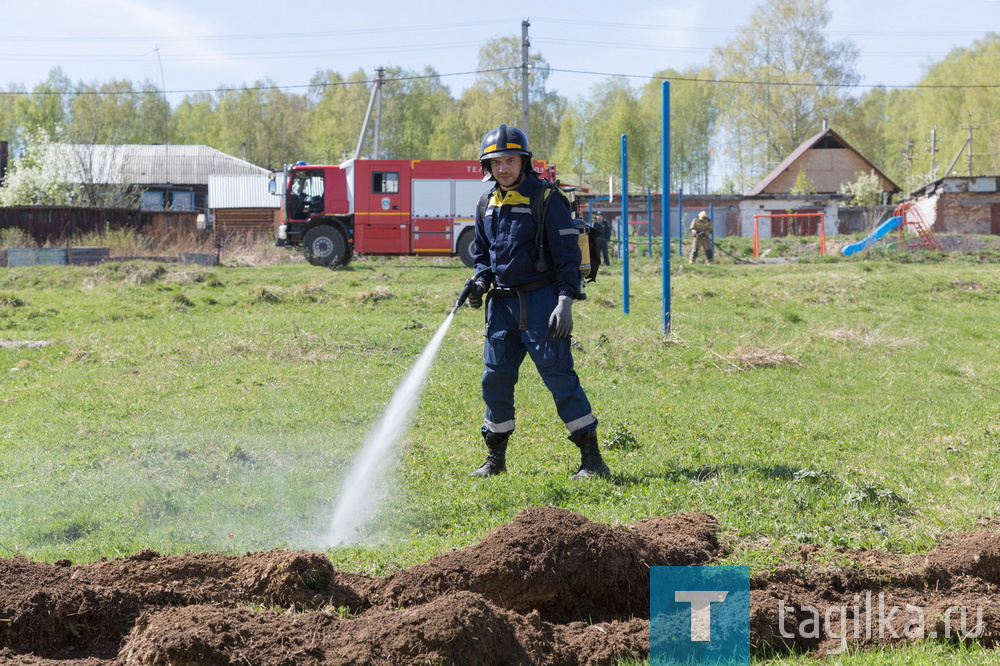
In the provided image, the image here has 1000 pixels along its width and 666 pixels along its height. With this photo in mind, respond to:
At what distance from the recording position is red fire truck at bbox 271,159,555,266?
23.9 m

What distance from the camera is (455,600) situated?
3.02m

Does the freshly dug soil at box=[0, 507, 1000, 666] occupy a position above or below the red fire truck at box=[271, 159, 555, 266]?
below

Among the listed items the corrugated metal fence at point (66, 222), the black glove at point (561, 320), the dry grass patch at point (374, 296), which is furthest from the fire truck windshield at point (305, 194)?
the black glove at point (561, 320)

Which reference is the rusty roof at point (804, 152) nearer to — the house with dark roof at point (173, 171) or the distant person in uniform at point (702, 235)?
the house with dark roof at point (173, 171)

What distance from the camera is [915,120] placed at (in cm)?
7375

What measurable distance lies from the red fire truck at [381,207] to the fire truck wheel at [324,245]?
3 cm

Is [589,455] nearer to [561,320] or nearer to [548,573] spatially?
[561,320]

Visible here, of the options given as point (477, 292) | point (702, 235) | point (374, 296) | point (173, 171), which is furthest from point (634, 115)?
point (477, 292)

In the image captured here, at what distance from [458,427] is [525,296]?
184 centimetres

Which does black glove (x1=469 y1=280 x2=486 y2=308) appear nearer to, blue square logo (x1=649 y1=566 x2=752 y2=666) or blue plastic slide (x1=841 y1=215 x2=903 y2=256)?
blue square logo (x1=649 y1=566 x2=752 y2=666)

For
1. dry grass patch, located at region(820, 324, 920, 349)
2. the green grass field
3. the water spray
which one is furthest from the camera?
dry grass patch, located at region(820, 324, 920, 349)

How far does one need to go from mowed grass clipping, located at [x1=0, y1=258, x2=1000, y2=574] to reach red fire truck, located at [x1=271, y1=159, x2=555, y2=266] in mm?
9596

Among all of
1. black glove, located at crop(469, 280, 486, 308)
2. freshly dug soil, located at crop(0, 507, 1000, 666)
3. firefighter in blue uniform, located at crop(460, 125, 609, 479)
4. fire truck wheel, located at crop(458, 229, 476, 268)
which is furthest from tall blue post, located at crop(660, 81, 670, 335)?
fire truck wheel, located at crop(458, 229, 476, 268)

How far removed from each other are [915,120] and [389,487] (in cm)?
7842
